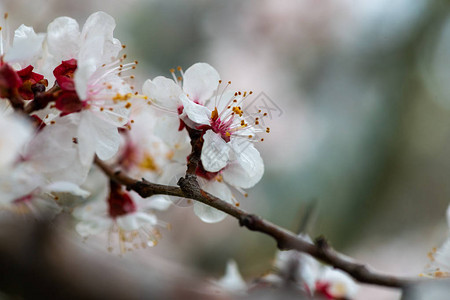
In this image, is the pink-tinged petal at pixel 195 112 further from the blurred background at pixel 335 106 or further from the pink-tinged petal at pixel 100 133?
the blurred background at pixel 335 106

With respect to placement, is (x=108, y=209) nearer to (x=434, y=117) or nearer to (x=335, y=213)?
(x=335, y=213)

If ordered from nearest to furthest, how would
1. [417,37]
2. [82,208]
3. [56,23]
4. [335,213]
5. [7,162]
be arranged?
[7,162]
[56,23]
[82,208]
[335,213]
[417,37]

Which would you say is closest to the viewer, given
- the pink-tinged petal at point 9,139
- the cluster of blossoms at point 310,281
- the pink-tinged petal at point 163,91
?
the pink-tinged petal at point 9,139

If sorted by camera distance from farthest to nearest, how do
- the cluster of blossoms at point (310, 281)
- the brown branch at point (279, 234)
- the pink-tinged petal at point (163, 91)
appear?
the cluster of blossoms at point (310, 281), the pink-tinged petal at point (163, 91), the brown branch at point (279, 234)

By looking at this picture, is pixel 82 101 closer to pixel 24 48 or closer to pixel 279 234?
pixel 24 48

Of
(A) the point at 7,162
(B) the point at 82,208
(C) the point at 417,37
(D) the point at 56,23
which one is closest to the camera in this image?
(A) the point at 7,162

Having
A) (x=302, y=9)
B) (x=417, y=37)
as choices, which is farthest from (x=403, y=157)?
(x=302, y=9)

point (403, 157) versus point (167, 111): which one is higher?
point (403, 157)

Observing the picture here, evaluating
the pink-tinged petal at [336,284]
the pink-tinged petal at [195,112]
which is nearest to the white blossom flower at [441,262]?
the pink-tinged petal at [336,284]

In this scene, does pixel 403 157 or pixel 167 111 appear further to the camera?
pixel 403 157
